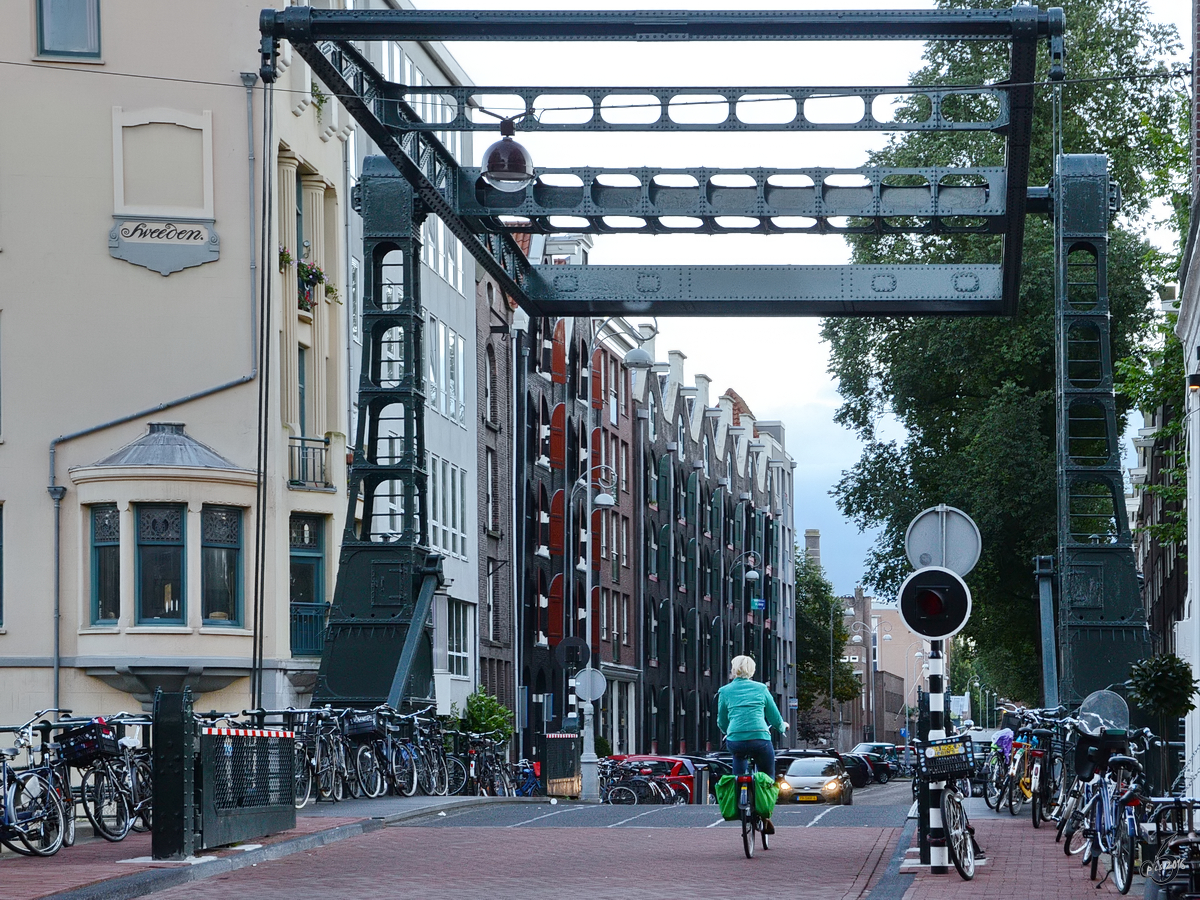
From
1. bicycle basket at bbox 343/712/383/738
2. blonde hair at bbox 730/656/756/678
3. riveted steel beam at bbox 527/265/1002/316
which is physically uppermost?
riveted steel beam at bbox 527/265/1002/316

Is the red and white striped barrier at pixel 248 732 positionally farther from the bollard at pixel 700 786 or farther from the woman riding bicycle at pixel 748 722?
the bollard at pixel 700 786

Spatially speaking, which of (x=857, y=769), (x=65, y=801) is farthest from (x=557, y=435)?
(x=65, y=801)

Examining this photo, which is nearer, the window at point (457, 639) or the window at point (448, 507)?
the window at point (448, 507)

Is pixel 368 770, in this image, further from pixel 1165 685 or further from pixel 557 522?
pixel 557 522

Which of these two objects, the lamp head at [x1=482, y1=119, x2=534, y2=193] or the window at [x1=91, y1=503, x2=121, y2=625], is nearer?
the lamp head at [x1=482, y1=119, x2=534, y2=193]

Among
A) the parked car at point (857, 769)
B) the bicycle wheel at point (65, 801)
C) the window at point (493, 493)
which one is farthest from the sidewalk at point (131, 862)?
the parked car at point (857, 769)

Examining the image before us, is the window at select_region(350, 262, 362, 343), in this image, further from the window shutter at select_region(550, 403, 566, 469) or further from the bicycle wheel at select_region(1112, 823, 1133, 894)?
the bicycle wheel at select_region(1112, 823, 1133, 894)

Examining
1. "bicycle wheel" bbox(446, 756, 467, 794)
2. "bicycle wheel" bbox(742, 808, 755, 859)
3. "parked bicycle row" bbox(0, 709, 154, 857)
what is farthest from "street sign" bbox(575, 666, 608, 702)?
"bicycle wheel" bbox(742, 808, 755, 859)

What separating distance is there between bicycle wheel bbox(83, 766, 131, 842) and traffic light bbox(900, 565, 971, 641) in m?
7.23

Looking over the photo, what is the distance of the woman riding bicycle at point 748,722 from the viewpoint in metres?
15.3

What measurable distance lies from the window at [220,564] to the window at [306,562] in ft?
6.87

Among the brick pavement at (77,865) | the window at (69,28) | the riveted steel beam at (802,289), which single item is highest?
the window at (69,28)

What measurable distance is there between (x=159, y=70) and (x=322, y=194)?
4.64m

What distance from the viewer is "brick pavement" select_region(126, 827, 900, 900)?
40.4 ft
